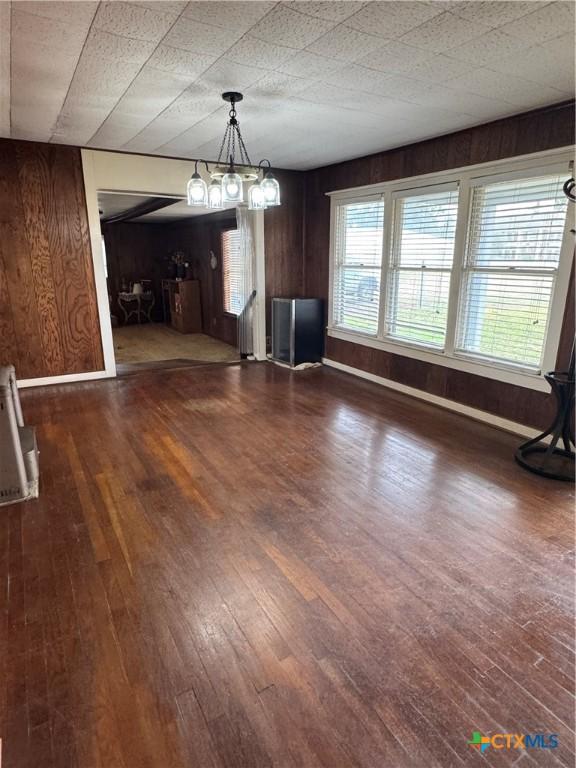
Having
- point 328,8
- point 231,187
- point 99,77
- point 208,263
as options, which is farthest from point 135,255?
point 328,8

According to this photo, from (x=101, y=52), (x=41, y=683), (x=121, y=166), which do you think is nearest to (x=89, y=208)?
(x=121, y=166)

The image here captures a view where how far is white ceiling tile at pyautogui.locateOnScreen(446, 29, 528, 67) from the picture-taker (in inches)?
85.8

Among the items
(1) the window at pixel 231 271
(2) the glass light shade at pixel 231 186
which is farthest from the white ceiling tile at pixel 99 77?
(1) the window at pixel 231 271

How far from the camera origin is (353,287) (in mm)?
5461

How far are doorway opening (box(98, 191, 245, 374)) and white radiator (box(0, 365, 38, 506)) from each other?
295cm

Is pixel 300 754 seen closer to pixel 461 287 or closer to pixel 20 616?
pixel 20 616

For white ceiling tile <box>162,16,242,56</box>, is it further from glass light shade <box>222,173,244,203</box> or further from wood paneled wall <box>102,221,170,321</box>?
wood paneled wall <box>102,221,170,321</box>

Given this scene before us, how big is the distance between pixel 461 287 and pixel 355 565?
9.65 feet

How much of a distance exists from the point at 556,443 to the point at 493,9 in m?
2.63

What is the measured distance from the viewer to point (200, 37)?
2.19m

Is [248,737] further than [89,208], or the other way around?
[89,208]

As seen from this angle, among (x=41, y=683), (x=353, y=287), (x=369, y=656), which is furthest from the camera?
(x=353, y=287)

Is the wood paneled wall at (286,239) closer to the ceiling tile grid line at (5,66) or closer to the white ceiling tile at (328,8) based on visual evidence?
the ceiling tile grid line at (5,66)

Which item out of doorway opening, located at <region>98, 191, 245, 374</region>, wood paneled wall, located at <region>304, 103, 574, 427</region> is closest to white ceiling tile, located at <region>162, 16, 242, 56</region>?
wood paneled wall, located at <region>304, 103, 574, 427</region>
